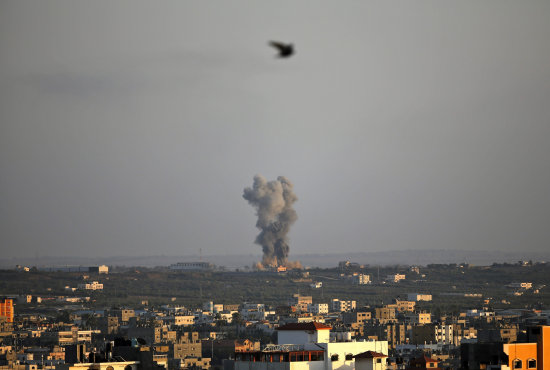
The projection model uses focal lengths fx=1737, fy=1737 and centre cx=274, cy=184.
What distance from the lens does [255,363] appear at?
65062 mm

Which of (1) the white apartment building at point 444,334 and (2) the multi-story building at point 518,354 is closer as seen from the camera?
(2) the multi-story building at point 518,354

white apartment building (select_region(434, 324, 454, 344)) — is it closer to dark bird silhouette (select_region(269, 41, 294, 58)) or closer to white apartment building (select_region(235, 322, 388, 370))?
white apartment building (select_region(235, 322, 388, 370))

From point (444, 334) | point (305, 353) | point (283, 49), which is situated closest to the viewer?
point (283, 49)

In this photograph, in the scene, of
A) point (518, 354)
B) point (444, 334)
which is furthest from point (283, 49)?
point (444, 334)

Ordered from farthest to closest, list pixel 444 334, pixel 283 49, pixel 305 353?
pixel 444 334, pixel 305 353, pixel 283 49

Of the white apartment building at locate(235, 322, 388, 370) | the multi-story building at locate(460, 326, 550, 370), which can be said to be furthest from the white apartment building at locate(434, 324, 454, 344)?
the multi-story building at locate(460, 326, 550, 370)

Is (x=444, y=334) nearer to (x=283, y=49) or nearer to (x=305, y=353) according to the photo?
(x=305, y=353)

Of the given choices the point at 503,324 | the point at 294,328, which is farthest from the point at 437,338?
the point at 294,328

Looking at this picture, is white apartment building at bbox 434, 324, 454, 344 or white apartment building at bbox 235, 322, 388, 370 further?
white apartment building at bbox 434, 324, 454, 344

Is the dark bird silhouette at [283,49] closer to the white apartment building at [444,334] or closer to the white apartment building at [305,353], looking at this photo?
the white apartment building at [305,353]

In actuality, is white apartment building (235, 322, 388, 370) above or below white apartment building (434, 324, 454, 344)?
below

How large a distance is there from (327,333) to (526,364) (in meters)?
11.7

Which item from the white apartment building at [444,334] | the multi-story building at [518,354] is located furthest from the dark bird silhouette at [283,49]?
the white apartment building at [444,334]

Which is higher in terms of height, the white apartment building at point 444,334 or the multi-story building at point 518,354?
the white apartment building at point 444,334
